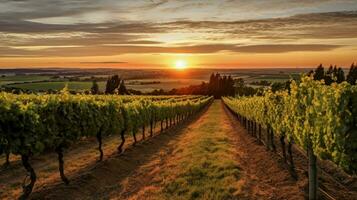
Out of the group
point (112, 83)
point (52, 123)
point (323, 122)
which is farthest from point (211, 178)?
point (112, 83)

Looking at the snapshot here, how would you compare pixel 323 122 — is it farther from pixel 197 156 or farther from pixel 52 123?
pixel 197 156

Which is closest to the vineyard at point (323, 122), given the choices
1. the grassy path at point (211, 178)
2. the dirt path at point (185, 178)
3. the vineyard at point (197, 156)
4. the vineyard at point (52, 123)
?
the vineyard at point (197, 156)

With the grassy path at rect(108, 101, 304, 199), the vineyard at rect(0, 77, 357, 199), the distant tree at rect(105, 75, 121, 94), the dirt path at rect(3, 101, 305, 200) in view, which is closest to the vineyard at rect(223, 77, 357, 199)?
the vineyard at rect(0, 77, 357, 199)

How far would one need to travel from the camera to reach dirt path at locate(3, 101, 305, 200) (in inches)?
664

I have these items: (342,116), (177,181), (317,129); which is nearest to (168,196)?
(177,181)

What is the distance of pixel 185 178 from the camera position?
18953mm

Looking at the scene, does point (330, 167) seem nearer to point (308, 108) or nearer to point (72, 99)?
point (308, 108)

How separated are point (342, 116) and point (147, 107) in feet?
88.9

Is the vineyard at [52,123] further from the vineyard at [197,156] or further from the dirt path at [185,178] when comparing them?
the dirt path at [185,178]

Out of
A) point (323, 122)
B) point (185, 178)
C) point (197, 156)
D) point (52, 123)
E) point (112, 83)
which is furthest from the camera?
point (112, 83)

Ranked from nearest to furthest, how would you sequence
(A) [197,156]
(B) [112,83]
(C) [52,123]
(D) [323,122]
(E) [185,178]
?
(D) [323,122], (C) [52,123], (E) [185,178], (A) [197,156], (B) [112,83]

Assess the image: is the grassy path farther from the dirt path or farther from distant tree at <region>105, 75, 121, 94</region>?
distant tree at <region>105, 75, 121, 94</region>

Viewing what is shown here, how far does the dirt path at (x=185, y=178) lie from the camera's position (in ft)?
55.3

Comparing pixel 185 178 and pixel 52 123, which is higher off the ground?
pixel 52 123
